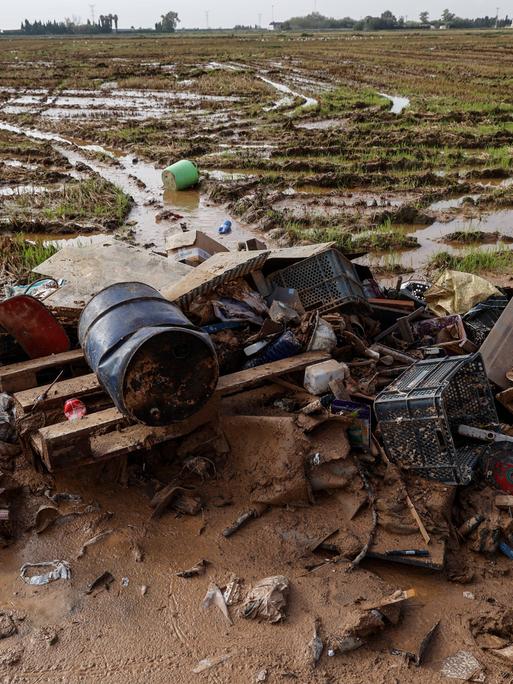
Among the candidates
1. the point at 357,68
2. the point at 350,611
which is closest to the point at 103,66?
the point at 357,68

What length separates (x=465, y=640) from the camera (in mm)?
3047

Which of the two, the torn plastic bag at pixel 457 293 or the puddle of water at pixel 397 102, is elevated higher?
the puddle of water at pixel 397 102

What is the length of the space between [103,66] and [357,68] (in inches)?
512

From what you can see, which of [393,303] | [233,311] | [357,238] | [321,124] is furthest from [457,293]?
[321,124]

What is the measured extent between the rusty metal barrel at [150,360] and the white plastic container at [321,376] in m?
0.78

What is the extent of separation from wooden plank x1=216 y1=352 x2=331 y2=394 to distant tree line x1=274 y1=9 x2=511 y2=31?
298 feet

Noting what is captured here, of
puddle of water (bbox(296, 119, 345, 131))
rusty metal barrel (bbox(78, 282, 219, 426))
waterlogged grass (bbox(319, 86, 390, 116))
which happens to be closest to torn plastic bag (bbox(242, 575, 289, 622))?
rusty metal barrel (bbox(78, 282, 219, 426))

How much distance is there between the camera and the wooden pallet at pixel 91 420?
11.8 ft

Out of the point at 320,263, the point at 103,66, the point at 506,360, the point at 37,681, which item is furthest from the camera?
the point at 103,66

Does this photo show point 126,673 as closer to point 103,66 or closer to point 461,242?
point 461,242

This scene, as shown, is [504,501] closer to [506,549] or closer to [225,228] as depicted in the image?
[506,549]

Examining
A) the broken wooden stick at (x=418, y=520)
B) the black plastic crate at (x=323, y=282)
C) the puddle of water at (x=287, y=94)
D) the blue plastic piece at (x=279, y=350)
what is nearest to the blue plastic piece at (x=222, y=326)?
the blue plastic piece at (x=279, y=350)

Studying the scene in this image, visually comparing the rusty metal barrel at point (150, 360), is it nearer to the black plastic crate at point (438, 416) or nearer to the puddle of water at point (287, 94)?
the black plastic crate at point (438, 416)

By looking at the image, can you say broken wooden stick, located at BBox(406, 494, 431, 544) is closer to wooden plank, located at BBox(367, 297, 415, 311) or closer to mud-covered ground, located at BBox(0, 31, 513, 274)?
wooden plank, located at BBox(367, 297, 415, 311)
